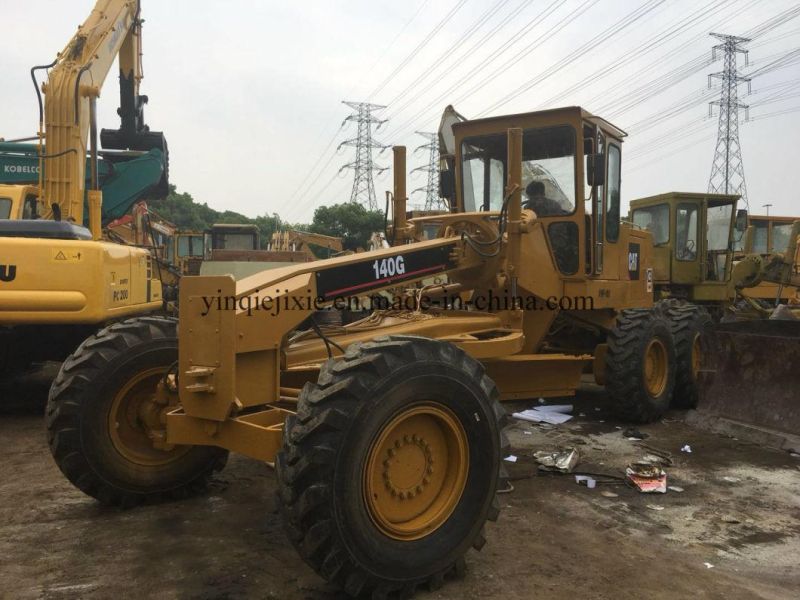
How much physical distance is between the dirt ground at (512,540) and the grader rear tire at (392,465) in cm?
25

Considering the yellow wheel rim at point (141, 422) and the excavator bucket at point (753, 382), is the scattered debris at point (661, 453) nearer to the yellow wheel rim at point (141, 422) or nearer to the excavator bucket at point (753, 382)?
the excavator bucket at point (753, 382)

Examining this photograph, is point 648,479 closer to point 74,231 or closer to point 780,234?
point 74,231

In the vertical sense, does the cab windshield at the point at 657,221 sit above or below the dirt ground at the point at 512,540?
above

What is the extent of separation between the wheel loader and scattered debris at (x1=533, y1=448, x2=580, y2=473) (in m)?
0.58

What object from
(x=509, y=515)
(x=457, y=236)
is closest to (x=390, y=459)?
(x=509, y=515)

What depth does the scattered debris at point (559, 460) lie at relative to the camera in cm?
505

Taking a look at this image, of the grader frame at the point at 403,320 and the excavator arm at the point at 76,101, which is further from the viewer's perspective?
the excavator arm at the point at 76,101

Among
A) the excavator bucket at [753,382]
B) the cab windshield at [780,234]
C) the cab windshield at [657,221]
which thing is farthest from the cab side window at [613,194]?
the cab windshield at [780,234]

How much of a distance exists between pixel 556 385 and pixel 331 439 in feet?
11.2

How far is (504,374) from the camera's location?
18.0ft

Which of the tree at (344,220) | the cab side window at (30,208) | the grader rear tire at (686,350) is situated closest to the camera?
the grader rear tire at (686,350)

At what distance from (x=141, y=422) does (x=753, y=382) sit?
5.32 metres

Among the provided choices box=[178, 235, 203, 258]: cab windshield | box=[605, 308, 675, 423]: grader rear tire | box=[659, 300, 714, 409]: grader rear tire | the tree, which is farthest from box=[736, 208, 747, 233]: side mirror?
the tree

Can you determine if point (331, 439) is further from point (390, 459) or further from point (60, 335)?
point (60, 335)
